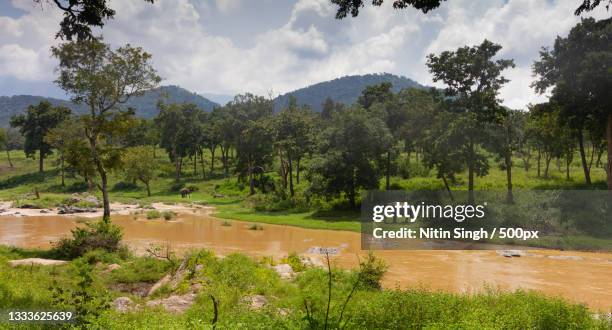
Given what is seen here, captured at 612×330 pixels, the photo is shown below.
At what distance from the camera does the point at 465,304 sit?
13023mm

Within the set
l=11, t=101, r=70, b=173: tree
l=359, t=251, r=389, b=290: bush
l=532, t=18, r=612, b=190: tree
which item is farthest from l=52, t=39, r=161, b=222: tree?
l=11, t=101, r=70, b=173: tree

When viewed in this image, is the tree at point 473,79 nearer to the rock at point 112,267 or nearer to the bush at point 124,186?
the rock at point 112,267

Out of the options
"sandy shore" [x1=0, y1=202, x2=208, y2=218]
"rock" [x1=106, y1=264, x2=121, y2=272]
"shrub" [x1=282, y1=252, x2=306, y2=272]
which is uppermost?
"rock" [x1=106, y1=264, x2=121, y2=272]

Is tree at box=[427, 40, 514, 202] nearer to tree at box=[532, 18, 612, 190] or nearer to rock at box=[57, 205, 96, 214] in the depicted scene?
tree at box=[532, 18, 612, 190]

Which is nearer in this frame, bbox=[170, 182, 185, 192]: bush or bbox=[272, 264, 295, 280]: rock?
bbox=[272, 264, 295, 280]: rock

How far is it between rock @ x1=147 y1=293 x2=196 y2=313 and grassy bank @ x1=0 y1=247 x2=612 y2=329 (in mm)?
290

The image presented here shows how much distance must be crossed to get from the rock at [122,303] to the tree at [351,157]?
1135 inches

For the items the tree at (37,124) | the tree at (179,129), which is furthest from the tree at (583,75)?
the tree at (37,124)

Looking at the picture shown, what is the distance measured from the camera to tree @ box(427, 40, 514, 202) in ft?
111

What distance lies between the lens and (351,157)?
41.8m

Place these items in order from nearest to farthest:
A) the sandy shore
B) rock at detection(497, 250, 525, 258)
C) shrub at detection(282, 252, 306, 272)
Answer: shrub at detection(282, 252, 306, 272), rock at detection(497, 250, 525, 258), the sandy shore

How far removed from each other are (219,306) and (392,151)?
A: 117 feet

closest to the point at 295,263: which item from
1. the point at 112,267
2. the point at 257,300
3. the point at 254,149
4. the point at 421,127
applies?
the point at 257,300

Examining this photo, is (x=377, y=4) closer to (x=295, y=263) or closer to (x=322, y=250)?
(x=295, y=263)
